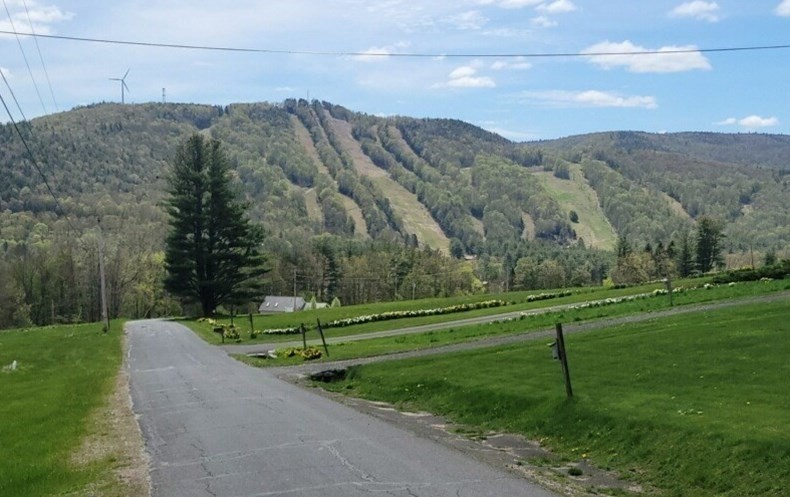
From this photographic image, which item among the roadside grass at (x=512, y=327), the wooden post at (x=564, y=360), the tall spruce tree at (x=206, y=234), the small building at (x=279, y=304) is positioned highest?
the tall spruce tree at (x=206, y=234)

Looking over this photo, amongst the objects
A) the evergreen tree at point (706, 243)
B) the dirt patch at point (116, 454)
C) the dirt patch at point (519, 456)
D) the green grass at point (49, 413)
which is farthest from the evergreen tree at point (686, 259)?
the dirt patch at point (116, 454)

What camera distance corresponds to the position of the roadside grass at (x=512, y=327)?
118 ft

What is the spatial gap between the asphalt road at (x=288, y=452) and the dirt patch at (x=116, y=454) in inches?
9.4

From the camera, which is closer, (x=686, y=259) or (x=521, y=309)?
(x=521, y=309)

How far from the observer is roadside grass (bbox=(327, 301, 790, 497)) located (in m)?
11.7

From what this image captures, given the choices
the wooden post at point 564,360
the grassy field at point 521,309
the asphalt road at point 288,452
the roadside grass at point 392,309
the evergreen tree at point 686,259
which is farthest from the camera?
the evergreen tree at point 686,259

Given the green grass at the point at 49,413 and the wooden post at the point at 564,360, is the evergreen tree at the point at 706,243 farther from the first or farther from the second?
the wooden post at the point at 564,360

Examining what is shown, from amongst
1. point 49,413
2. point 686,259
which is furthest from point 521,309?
point 686,259

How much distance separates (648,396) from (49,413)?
15.0 metres

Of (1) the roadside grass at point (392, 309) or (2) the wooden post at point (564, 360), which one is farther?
(1) the roadside grass at point (392, 309)

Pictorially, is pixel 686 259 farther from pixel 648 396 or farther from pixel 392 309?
pixel 648 396

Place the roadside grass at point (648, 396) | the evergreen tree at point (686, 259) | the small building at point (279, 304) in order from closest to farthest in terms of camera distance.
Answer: the roadside grass at point (648, 396), the small building at point (279, 304), the evergreen tree at point (686, 259)

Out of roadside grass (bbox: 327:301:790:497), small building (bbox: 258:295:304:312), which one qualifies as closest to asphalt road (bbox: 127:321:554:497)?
roadside grass (bbox: 327:301:790:497)

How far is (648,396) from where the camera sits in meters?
16.1
